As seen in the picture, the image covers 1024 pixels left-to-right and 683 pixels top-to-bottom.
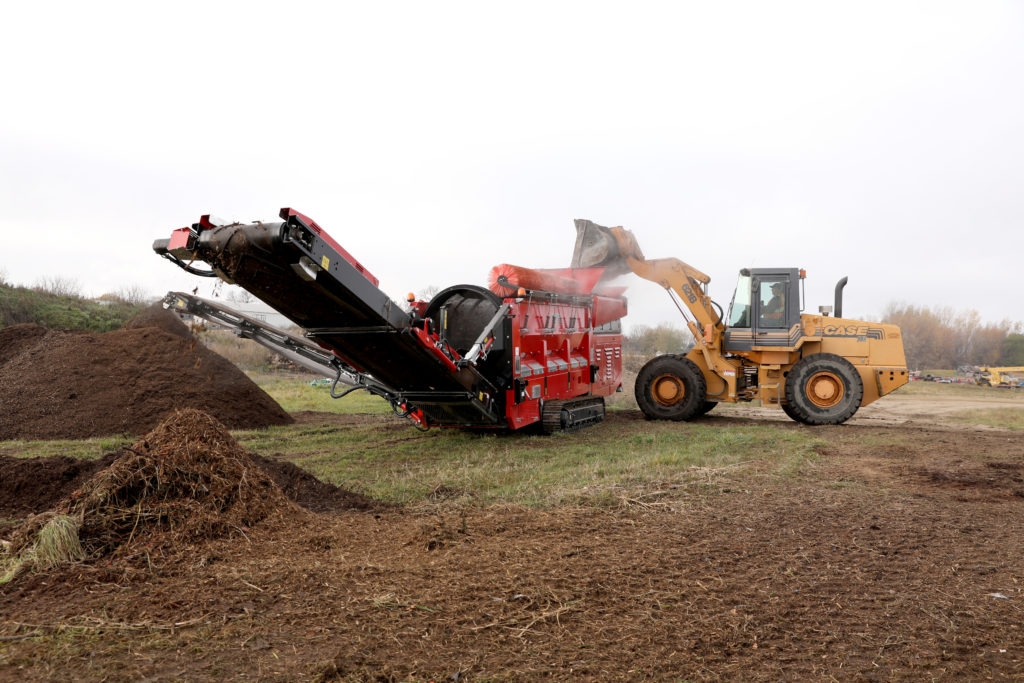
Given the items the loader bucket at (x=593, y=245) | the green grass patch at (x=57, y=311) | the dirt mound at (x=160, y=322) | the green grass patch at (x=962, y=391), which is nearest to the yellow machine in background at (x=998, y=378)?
the green grass patch at (x=962, y=391)

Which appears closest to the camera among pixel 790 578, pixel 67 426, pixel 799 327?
pixel 790 578

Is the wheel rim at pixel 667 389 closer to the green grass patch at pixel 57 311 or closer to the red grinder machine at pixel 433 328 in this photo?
the red grinder machine at pixel 433 328

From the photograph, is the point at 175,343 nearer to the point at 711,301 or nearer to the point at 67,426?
the point at 67,426

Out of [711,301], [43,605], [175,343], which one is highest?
[711,301]

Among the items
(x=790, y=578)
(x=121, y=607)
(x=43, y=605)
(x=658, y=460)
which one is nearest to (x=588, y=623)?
(x=790, y=578)

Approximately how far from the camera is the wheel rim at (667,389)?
13.6 meters

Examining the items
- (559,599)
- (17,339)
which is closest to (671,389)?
(559,599)

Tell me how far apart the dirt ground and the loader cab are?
702 centimetres

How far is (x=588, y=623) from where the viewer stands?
3752 millimetres

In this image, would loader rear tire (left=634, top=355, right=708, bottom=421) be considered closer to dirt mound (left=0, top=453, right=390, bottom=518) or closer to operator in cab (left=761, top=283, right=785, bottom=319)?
operator in cab (left=761, top=283, right=785, bottom=319)

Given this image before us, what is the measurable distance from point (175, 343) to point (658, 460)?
33.3ft

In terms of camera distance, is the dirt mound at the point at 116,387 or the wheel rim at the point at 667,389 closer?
the dirt mound at the point at 116,387

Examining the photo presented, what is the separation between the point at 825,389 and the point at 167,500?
36.4 feet

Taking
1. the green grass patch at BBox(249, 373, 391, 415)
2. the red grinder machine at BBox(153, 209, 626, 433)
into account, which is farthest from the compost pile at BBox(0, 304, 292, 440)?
the green grass patch at BBox(249, 373, 391, 415)
